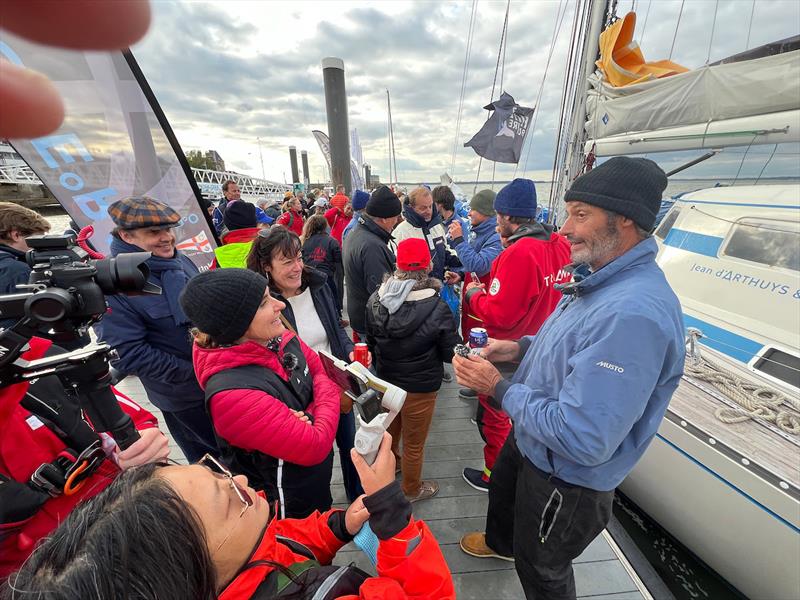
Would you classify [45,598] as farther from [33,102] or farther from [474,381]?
[474,381]

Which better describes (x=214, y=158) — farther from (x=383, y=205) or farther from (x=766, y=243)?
(x=766, y=243)

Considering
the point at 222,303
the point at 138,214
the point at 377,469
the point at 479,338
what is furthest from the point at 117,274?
the point at 479,338

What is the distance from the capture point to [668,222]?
4.00 metres

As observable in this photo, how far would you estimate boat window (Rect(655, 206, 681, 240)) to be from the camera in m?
3.86

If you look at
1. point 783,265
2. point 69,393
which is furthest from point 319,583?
point 783,265

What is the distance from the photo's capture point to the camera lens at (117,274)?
3.48 ft

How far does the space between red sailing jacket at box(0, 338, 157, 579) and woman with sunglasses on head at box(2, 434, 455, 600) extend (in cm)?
59

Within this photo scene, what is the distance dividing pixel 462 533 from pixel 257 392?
1.77 m

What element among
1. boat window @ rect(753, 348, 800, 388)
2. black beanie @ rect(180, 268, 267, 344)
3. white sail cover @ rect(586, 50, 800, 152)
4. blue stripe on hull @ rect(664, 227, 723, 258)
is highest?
white sail cover @ rect(586, 50, 800, 152)

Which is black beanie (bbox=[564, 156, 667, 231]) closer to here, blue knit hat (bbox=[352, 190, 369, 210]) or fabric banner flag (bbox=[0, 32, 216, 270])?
fabric banner flag (bbox=[0, 32, 216, 270])

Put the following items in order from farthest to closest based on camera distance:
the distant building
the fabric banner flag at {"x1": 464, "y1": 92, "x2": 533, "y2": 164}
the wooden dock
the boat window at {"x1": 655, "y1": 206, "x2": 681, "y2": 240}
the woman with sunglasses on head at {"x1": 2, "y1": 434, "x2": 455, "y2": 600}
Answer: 1. the distant building
2. the fabric banner flag at {"x1": 464, "y1": 92, "x2": 533, "y2": 164}
3. the boat window at {"x1": 655, "y1": 206, "x2": 681, "y2": 240}
4. the wooden dock
5. the woman with sunglasses on head at {"x1": 2, "y1": 434, "x2": 455, "y2": 600}

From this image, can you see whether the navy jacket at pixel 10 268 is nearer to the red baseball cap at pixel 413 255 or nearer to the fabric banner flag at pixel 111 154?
the fabric banner flag at pixel 111 154

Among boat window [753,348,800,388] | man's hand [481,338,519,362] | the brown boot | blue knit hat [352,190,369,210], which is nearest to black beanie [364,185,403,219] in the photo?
man's hand [481,338,519,362]

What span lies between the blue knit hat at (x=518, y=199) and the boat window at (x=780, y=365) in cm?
189
